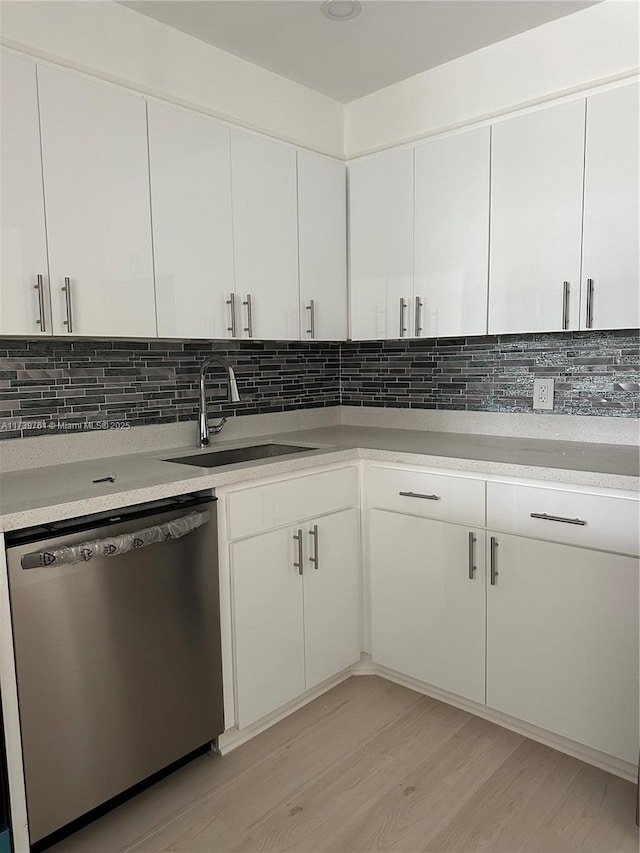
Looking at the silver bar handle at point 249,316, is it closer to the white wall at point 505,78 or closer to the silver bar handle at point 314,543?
the silver bar handle at point 314,543

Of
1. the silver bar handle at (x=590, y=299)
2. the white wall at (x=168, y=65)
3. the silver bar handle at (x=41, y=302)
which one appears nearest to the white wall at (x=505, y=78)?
the white wall at (x=168, y=65)

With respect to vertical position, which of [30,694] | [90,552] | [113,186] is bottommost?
[30,694]

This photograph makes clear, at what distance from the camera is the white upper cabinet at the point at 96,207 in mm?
1800

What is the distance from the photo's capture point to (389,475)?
2.30 meters

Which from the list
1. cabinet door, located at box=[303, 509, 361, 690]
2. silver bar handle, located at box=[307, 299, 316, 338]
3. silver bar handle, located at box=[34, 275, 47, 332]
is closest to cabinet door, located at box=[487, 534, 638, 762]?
cabinet door, located at box=[303, 509, 361, 690]

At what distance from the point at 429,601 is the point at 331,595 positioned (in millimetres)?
358

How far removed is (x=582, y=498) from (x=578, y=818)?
871 mm

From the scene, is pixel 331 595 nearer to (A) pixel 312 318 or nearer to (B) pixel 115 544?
(B) pixel 115 544

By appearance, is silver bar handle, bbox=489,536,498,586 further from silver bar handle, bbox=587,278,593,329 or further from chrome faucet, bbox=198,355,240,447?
chrome faucet, bbox=198,355,240,447

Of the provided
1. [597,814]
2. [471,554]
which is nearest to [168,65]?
[471,554]

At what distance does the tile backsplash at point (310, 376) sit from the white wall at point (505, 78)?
856 mm

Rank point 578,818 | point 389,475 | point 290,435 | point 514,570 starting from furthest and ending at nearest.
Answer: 1. point 290,435
2. point 389,475
3. point 514,570
4. point 578,818

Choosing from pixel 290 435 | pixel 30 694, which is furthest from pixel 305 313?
pixel 30 694

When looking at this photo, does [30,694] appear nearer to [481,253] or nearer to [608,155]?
[481,253]
